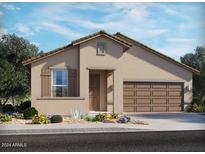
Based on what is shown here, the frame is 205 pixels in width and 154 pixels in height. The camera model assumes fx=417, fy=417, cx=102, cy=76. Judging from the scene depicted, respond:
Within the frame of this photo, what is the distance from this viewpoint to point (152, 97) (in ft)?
92.1

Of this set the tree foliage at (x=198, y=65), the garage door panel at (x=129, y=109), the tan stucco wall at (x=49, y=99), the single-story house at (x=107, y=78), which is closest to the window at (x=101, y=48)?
the single-story house at (x=107, y=78)

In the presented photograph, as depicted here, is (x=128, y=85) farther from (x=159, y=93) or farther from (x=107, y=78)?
(x=159, y=93)

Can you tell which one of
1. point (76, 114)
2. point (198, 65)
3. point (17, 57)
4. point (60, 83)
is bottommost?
point (76, 114)

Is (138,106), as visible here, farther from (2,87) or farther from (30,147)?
(30,147)

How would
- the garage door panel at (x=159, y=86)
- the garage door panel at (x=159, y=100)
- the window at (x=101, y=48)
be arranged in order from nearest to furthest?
the window at (x=101, y=48) < the garage door panel at (x=159, y=100) < the garage door panel at (x=159, y=86)

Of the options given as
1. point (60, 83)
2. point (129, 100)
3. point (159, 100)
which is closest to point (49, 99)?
point (60, 83)

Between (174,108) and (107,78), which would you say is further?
(174,108)

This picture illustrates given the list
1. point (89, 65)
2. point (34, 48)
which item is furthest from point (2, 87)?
point (34, 48)

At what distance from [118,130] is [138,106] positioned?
1100 centimetres

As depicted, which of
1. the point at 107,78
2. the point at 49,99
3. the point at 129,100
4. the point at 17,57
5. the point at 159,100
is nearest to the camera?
the point at 49,99

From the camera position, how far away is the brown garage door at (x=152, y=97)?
27.7 meters

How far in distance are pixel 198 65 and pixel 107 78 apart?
53.2 ft

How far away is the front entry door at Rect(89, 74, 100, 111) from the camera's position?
88.4 ft

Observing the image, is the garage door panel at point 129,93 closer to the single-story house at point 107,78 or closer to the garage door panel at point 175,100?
the single-story house at point 107,78
